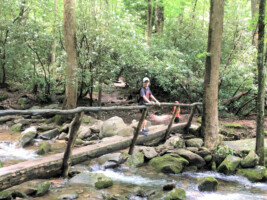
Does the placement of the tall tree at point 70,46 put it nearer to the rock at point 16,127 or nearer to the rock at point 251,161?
the rock at point 16,127

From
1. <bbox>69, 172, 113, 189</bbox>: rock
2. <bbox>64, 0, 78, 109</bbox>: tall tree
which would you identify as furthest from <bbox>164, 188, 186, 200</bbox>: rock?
<bbox>64, 0, 78, 109</bbox>: tall tree

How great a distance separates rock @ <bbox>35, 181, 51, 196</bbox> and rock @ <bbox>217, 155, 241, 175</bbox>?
15.4 feet

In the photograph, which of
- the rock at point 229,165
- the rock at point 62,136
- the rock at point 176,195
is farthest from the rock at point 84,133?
the rock at point 176,195

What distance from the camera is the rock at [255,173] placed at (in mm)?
6402

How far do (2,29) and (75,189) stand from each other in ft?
40.8

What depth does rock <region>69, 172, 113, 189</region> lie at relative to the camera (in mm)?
5001

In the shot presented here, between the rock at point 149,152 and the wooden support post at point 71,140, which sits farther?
the rock at point 149,152

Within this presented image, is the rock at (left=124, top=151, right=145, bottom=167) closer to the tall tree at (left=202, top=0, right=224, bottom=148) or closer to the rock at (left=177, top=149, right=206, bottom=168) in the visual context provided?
the rock at (left=177, top=149, right=206, bottom=168)

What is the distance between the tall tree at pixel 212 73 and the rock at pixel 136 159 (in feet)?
8.10

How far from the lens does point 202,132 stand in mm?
8461

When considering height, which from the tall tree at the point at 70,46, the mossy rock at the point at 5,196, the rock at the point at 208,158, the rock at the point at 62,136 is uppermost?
the tall tree at the point at 70,46

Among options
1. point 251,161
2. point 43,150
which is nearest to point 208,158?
point 251,161

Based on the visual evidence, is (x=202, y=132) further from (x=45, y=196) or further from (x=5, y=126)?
(x=5, y=126)

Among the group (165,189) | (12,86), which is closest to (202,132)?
(165,189)
